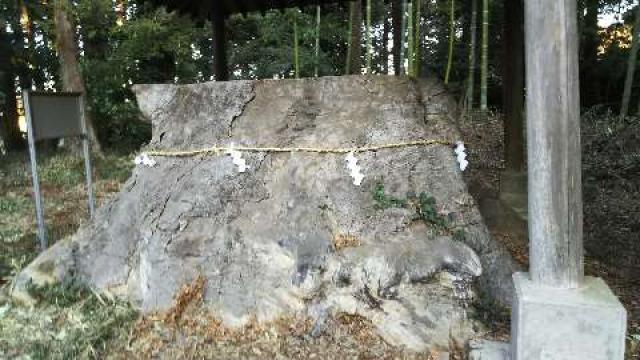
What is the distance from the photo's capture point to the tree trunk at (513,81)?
18.3ft

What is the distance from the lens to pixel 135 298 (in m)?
3.84

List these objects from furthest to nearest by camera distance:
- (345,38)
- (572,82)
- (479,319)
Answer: (345,38) → (479,319) → (572,82)

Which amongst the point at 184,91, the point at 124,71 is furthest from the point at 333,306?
the point at 124,71

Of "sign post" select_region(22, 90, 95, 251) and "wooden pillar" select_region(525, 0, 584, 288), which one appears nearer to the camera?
"wooden pillar" select_region(525, 0, 584, 288)

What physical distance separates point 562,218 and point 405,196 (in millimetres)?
1192

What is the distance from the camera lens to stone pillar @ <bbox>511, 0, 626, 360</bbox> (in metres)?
2.35

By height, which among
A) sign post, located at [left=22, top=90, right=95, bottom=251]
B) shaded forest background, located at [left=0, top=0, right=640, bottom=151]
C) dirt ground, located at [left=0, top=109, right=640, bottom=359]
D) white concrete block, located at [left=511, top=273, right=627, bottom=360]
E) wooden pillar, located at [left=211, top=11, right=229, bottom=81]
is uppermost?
shaded forest background, located at [left=0, top=0, right=640, bottom=151]

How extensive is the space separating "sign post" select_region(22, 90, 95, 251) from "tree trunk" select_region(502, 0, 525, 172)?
4631mm

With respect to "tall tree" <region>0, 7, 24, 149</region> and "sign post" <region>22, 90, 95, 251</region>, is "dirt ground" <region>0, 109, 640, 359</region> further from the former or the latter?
"tall tree" <region>0, 7, 24, 149</region>

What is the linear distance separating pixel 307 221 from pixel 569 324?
1.72 meters

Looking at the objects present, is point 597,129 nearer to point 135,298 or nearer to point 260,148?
point 260,148

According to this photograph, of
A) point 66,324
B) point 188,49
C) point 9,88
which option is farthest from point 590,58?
point 9,88

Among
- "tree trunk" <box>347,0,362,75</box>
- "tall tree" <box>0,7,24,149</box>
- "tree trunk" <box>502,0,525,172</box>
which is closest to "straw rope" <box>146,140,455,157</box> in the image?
"tree trunk" <box>502,0,525,172</box>

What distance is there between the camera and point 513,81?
592cm
